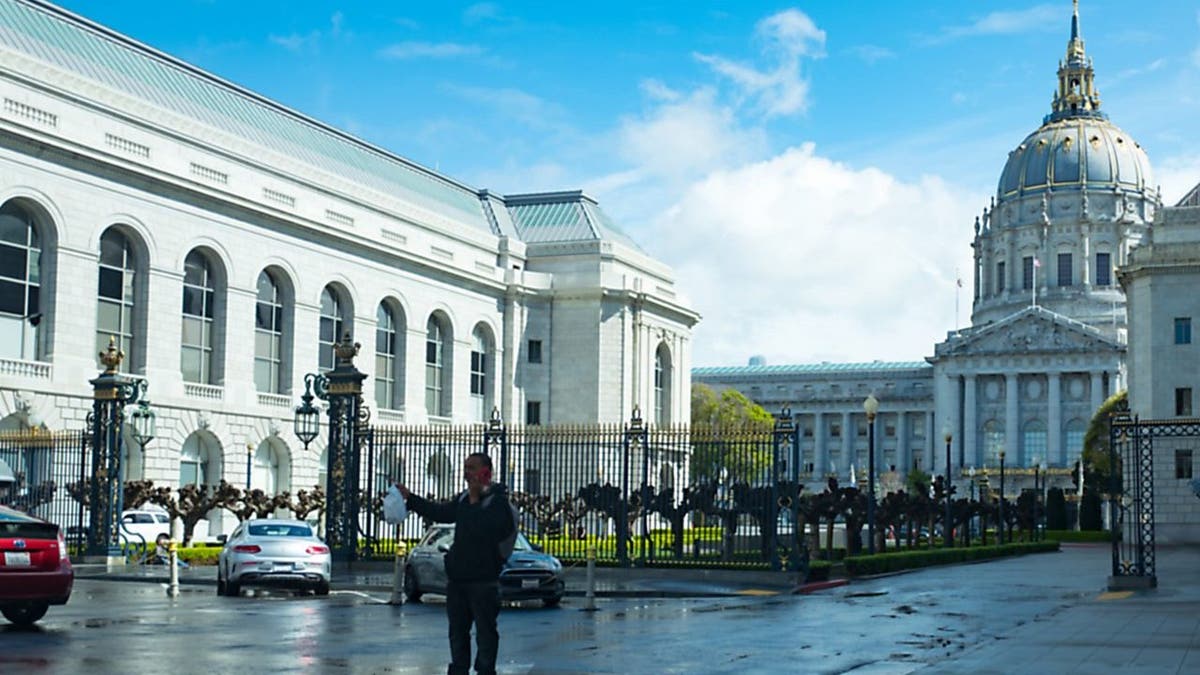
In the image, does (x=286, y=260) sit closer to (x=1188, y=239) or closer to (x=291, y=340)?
(x=291, y=340)

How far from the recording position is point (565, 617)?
23.9 metres

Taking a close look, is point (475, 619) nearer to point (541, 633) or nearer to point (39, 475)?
point (541, 633)

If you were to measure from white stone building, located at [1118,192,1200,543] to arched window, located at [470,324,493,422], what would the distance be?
35.2 metres

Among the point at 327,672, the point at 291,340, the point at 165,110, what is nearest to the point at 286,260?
the point at 291,340

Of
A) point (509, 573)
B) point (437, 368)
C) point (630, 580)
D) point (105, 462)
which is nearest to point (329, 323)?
point (437, 368)

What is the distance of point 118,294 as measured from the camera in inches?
2398

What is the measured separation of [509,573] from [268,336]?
4702 centimetres

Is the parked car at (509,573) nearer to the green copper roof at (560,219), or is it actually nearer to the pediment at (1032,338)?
the green copper roof at (560,219)

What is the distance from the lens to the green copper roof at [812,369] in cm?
17375

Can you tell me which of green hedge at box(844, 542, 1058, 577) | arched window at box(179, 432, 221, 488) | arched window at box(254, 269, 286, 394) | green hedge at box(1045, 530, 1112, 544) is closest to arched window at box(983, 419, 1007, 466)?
green hedge at box(1045, 530, 1112, 544)

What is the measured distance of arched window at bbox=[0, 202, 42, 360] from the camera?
181ft

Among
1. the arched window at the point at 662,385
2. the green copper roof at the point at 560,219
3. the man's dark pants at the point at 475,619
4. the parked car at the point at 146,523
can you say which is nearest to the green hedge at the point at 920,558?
the parked car at the point at 146,523

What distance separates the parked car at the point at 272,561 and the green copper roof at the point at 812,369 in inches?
5811

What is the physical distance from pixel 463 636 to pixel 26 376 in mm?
45925
